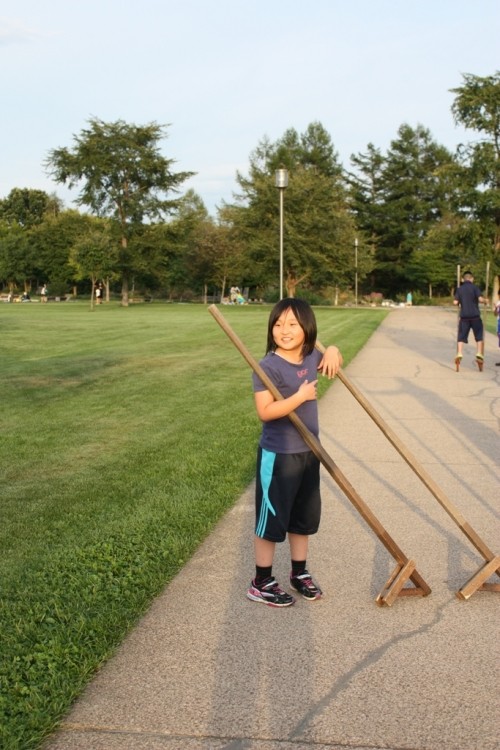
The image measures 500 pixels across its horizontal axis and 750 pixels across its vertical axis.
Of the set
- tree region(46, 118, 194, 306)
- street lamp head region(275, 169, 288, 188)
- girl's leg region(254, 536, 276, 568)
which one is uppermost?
tree region(46, 118, 194, 306)

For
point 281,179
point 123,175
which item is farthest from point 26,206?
point 281,179

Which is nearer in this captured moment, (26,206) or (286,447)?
(286,447)

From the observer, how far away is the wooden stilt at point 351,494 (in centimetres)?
373

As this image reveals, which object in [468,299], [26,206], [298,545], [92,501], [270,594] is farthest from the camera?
[26,206]

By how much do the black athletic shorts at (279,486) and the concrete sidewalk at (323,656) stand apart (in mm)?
391

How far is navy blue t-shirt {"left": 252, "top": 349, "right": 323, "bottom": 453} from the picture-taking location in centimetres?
388

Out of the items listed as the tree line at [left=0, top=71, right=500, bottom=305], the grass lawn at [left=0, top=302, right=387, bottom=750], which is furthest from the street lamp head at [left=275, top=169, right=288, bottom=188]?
the tree line at [left=0, top=71, right=500, bottom=305]

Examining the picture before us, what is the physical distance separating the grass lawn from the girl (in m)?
0.63

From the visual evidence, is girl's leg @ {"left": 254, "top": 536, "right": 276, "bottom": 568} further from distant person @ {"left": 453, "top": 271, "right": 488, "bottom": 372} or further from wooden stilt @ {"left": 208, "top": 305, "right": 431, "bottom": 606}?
distant person @ {"left": 453, "top": 271, "right": 488, "bottom": 372}

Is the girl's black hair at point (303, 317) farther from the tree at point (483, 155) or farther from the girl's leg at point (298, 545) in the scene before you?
the tree at point (483, 155)

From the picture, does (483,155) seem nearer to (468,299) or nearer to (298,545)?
(468,299)

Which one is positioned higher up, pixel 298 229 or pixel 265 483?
pixel 298 229

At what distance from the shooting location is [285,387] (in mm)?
3877

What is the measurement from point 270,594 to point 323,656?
66 centimetres
